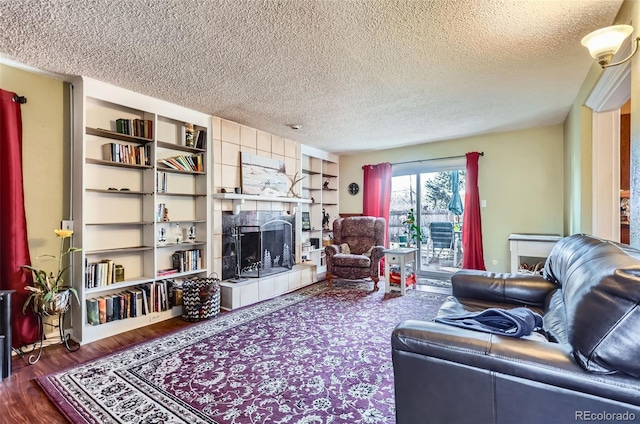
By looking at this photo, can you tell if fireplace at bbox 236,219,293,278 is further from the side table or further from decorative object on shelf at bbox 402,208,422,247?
decorative object on shelf at bbox 402,208,422,247

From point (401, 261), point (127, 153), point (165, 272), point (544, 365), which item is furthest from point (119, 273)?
point (544, 365)

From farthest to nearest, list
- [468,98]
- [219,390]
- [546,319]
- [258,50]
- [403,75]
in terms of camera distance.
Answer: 1. [468,98]
2. [403,75]
3. [258,50]
4. [219,390]
5. [546,319]

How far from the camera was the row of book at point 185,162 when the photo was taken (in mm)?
3568

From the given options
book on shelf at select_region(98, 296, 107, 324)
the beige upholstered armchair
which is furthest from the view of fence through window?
book on shelf at select_region(98, 296, 107, 324)

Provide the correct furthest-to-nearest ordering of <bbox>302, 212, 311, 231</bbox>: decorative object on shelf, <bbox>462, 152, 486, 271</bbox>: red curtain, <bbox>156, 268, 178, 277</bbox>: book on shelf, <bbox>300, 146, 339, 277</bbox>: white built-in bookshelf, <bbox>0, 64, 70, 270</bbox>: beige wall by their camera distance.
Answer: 1. <bbox>300, 146, 339, 277</bbox>: white built-in bookshelf
2. <bbox>302, 212, 311, 231</bbox>: decorative object on shelf
3. <bbox>462, 152, 486, 271</bbox>: red curtain
4. <bbox>156, 268, 178, 277</bbox>: book on shelf
5. <bbox>0, 64, 70, 270</bbox>: beige wall

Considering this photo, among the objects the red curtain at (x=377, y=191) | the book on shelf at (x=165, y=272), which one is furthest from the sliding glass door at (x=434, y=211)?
the book on shelf at (x=165, y=272)

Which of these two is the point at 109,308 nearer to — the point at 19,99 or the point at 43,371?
the point at 43,371

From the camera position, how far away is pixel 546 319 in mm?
1839

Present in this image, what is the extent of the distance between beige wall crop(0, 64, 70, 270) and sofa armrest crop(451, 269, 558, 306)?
363 centimetres

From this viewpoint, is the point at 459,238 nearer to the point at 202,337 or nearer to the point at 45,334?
the point at 202,337

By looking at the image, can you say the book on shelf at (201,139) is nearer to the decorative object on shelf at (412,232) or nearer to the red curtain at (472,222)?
the decorative object on shelf at (412,232)

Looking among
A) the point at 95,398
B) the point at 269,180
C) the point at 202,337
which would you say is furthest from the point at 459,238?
the point at 95,398

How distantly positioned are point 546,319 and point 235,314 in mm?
2894

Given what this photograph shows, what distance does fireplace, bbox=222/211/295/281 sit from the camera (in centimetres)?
409
